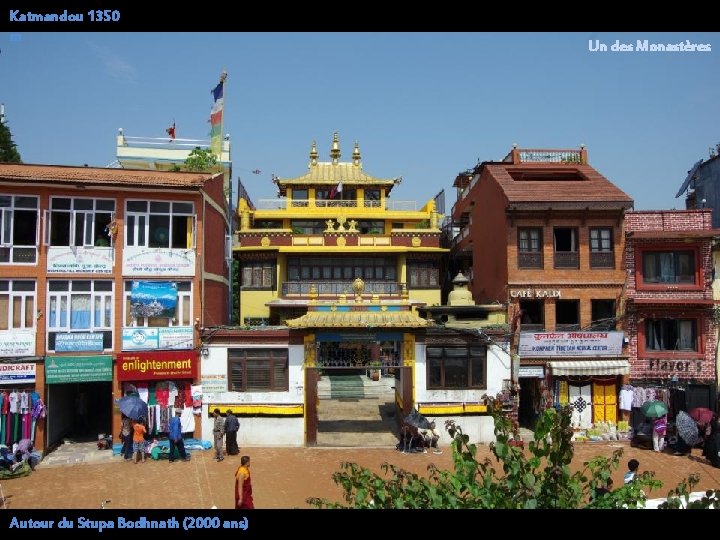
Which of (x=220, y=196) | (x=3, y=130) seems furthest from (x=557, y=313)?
(x=3, y=130)

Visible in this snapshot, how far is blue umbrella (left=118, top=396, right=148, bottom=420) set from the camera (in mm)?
17531

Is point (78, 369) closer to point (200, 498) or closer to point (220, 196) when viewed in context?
point (200, 498)

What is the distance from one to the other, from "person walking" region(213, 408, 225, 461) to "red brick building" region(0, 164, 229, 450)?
4.93ft

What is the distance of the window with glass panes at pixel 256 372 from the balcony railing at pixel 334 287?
1066 centimetres

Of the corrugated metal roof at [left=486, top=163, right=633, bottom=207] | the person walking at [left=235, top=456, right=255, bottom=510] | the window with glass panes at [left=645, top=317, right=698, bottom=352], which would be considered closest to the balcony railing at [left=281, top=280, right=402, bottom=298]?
the corrugated metal roof at [left=486, top=163, right=633, bottom=207]

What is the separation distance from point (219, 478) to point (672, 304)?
17.7 m

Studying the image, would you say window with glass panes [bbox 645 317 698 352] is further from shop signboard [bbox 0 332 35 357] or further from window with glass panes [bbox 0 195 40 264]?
window with glass panes [bbox 0 195 40 264]

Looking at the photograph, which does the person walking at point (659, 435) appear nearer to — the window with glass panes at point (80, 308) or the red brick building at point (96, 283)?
the red brick building at point (96, 283)

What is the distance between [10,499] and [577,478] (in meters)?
14.4

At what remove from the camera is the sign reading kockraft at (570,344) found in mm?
20906

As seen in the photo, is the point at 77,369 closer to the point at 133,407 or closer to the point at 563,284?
the point at 133,407

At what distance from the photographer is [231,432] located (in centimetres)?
1819

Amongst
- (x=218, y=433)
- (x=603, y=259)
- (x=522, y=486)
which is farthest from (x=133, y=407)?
(x=603, y=259)

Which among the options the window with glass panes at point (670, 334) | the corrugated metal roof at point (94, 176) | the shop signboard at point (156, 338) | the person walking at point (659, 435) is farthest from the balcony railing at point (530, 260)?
the shop signboard at point (156, 338)
